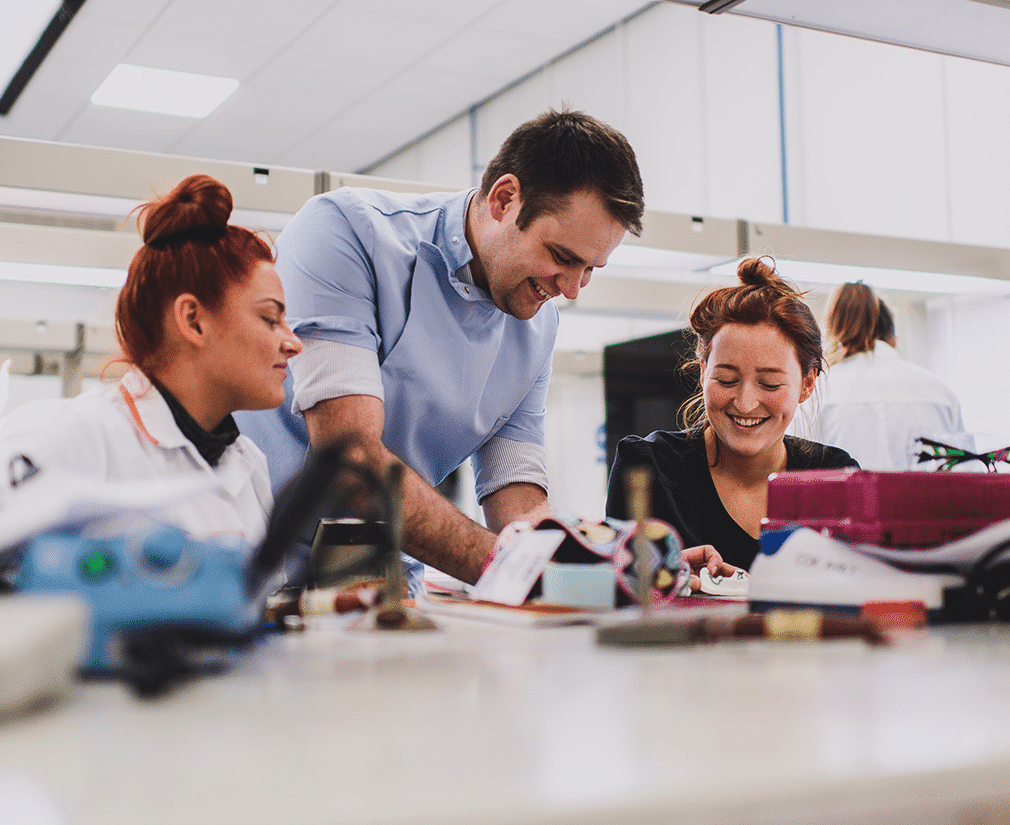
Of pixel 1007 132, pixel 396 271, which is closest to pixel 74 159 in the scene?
pixel 396 271

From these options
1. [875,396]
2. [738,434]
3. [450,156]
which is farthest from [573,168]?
[450,156]

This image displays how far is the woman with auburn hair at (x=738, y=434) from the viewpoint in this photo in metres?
1.75

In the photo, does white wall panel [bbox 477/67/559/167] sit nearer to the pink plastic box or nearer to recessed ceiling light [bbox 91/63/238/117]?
recessed ceiling light [bbox 91/63/238/117]

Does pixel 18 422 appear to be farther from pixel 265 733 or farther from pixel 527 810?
pixel 527 810

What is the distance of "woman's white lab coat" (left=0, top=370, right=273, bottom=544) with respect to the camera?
3.21 ft

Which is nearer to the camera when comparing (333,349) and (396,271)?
(333,349)

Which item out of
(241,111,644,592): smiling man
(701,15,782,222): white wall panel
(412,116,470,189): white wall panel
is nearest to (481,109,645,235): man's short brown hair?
(241,111,644,592): smiling man

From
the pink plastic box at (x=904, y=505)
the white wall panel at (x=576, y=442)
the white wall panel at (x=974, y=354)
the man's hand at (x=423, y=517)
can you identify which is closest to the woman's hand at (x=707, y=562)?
the man's hand at (x=423, y=517)

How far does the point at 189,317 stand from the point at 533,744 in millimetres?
982

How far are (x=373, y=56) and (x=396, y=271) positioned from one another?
3440 millimetres

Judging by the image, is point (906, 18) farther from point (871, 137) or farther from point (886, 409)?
point (871, 137)

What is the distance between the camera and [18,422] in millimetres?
979

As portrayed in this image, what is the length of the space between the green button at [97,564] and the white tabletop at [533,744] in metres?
0.06

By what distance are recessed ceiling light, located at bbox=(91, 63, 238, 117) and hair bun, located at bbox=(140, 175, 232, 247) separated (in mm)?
3876
